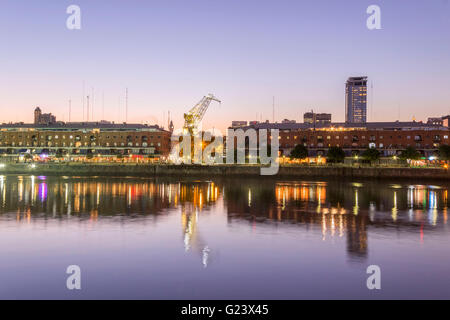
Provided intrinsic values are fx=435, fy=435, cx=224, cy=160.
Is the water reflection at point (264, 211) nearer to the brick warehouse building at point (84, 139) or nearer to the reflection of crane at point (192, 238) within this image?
the reflection of crane at point (192, 238)

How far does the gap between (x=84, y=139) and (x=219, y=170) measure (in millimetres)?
60179

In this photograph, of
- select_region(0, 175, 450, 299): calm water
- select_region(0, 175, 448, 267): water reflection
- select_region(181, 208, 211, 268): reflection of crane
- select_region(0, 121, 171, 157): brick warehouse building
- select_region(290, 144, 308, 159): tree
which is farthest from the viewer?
select_region(0, 121, 171, 157): brick warehouse building

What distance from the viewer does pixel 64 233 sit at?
71.8 feet

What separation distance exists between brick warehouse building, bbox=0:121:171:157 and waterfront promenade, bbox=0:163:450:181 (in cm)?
3028

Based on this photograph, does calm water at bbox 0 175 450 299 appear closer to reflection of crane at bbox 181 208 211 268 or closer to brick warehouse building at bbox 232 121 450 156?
reflection of crane at bbox 181 208 211 268

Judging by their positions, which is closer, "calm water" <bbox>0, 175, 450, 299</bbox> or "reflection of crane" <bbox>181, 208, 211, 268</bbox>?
"calm water" <bbox>0, 175, 450, 299</bbox>

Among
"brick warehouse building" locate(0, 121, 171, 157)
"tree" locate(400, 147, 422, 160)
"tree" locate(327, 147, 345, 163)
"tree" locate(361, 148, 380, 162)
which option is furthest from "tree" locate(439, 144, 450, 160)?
"brick warehouse building" locate(0, 121, 171, 157)

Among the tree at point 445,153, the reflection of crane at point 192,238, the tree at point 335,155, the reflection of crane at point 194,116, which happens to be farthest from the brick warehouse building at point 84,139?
the reflection of crane at point 192,238

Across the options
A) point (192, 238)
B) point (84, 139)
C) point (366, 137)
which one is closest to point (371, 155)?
point (366, 137)

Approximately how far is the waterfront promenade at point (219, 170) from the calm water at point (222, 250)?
42591mm

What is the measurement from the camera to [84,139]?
126 metres

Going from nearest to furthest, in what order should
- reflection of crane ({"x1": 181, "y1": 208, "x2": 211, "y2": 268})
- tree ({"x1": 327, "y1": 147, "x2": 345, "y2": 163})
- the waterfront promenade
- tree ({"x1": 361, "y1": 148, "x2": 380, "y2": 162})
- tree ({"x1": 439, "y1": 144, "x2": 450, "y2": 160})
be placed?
reflection of crane ({"x1": 181, "y1": 208, "x2": 211, "y2": 268}) → the waterfront promenade → tree ({"x1": 439, "y1": 144, "x2": 450, "y2": 160}) → tree ({"x1": 361, "y1": 148, "x2": 380, "y2": 162}) → tree ({"x1": 327, "y1": 147, "x2": 345, "y2": 163})

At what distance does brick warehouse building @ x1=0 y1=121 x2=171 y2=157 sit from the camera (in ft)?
406
